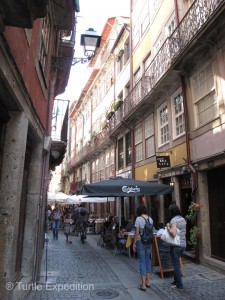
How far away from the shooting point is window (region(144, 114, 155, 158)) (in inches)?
561

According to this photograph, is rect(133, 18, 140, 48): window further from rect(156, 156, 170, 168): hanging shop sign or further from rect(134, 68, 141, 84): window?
rect(156, 156, 170, 168): hanging shop sign

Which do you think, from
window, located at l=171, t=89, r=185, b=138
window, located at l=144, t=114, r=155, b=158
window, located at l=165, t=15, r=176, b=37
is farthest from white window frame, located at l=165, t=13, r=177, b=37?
window, located at l=144, t=114, r=155, b=158

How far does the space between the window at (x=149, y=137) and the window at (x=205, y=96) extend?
14.2ft

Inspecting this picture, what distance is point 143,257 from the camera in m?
6.54

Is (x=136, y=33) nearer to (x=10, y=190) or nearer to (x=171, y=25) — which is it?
(x=171, y=25)

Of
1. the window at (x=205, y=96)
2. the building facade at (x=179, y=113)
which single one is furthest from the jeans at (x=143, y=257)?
the window at (x=205, y=96)

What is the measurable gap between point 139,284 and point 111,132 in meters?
14.5

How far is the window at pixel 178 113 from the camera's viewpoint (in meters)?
11.2

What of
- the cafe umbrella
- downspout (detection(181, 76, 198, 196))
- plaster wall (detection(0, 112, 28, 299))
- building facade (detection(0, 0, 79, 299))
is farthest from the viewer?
the cafe umbrella

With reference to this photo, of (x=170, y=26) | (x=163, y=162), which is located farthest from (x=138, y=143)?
(x=170, y=26)

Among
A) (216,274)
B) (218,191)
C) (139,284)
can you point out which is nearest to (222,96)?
(218,191)

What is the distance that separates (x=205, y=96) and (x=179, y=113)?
1.99 meters

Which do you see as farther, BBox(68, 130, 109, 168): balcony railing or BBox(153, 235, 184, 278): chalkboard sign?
BBox(68, 130, 109, 168): balcony railing

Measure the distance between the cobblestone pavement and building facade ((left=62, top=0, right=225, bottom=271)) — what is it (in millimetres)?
1166
